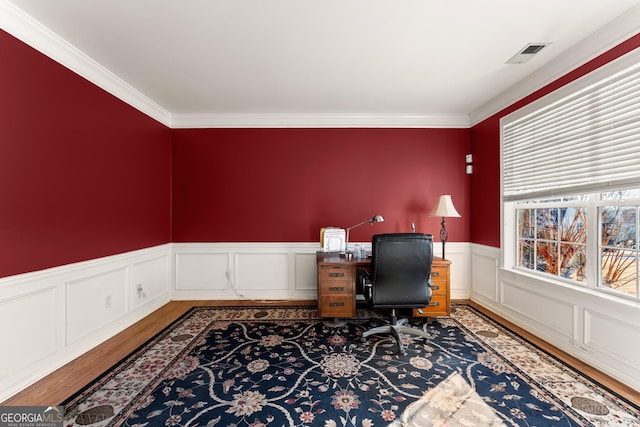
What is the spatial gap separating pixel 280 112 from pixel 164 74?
1478 millimetres

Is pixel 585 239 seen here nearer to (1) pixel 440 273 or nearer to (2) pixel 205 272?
(1) pixel 440 273

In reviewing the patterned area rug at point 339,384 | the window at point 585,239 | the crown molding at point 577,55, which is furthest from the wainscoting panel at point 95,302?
the crown molding at point 577,55

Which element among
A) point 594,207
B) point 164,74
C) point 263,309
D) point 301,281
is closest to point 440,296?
point 594,207

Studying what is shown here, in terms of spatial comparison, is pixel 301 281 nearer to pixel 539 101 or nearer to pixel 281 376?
pixel 281 376

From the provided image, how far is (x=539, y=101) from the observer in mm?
2801

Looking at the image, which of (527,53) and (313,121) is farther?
(313,121)

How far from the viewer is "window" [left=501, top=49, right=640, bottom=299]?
2.07 meters

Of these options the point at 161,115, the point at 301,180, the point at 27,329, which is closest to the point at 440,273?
the point at 301,180

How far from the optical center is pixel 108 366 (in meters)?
2.27

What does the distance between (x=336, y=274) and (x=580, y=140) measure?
254cm

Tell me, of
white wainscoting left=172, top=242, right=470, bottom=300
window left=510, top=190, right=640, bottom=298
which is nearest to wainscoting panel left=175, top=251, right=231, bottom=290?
white wainscoting left=172, top=242, right=470, bottom=300

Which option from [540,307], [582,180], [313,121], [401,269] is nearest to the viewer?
[582,180]

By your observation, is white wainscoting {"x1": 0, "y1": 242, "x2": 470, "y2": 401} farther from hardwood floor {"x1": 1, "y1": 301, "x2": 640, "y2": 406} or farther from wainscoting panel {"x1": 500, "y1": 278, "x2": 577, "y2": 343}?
wainscoting panel {"x1": 500, "y1": 278, "x2": 577, "y2": 343}

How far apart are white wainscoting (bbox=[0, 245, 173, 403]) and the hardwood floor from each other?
0.26 ft
